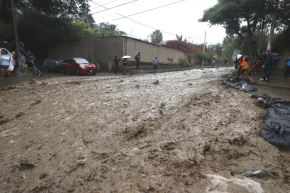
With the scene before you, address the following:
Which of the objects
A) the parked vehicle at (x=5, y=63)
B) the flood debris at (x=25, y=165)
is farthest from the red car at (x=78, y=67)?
the flood debris at (x=25, y=165)

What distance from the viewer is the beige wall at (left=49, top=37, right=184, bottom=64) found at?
25.2 m

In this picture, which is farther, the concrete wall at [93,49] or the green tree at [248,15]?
the concrete wall at [93,49]

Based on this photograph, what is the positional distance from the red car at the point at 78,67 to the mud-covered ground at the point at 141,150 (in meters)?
12.7

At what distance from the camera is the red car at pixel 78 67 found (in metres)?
20.3

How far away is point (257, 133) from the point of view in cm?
521

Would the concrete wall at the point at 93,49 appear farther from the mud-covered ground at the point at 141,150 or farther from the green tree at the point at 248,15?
the mud-covered ground at the point at 141,150

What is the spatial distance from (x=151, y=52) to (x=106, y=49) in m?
6.20

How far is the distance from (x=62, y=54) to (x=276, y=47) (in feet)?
71.3

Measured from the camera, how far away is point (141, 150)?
4617 millimetres

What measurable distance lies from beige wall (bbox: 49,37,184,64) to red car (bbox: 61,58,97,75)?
5031 millimetres

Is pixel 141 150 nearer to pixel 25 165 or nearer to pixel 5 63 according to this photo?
pixel 25 165

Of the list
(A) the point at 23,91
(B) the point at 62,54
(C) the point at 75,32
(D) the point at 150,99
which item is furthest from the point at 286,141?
(B) the point at 62,54

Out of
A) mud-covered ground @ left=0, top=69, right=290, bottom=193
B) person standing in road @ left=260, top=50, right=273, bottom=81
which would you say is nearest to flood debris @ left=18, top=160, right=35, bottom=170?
mud-covered ground @ left=0, top=69, right=290, bottom=193

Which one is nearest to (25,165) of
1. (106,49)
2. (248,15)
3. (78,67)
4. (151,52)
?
(78,67)
